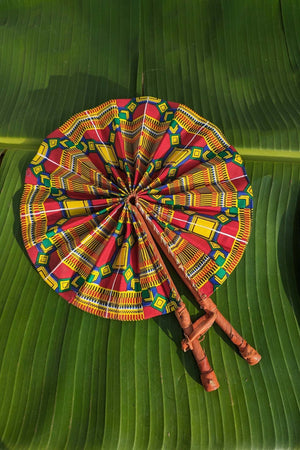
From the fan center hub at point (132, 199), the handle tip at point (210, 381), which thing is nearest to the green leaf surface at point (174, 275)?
the handle tip at point (210, 381)

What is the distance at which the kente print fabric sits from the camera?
0.95 m

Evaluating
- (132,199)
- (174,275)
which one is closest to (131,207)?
(132,199)

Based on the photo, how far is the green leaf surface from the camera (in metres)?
0.89

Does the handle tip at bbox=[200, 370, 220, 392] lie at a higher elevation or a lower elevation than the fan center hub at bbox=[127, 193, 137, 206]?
lower

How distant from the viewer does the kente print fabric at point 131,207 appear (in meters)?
0.95

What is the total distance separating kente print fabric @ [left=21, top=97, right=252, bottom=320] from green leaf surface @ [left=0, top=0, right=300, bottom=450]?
0.08 metres

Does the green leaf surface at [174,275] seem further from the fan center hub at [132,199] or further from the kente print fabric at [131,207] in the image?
the fan center hub at [132,199]

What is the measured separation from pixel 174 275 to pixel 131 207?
10.6 inches

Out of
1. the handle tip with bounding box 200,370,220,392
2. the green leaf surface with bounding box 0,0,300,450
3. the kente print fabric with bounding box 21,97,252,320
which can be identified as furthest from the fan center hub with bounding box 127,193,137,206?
the handle tip with bounding box 200,370,220,392

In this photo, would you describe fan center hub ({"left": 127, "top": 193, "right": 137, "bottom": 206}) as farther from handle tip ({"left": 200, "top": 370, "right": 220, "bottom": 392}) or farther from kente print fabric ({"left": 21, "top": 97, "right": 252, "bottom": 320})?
handle tip ({"left": 200, "top": 370, "right": 220, "bottom": 392})

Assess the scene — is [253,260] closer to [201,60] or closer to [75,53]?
[201,60]

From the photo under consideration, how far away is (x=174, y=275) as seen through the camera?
104 cm

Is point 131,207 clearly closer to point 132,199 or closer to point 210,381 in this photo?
point 132,199

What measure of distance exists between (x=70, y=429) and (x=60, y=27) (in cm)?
145
